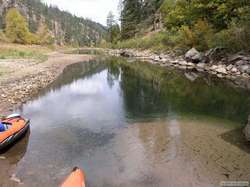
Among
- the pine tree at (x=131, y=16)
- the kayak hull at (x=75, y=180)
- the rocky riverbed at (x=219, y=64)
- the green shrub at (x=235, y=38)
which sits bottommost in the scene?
the kayak hull at (x=75, y=180)

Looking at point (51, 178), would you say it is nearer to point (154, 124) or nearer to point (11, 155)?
point (11, 155)

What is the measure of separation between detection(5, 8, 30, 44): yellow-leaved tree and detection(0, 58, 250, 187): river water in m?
48.5

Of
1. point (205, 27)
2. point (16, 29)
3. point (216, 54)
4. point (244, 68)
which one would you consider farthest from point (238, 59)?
point (16, 29)

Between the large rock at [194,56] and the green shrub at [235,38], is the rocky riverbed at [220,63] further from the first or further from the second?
the green shrub at [235,38]

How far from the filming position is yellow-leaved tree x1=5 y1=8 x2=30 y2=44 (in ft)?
194

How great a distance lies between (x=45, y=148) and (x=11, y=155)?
1.12 metres

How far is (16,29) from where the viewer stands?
2331 inches

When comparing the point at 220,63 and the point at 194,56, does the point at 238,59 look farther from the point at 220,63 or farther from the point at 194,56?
the point at 194,56

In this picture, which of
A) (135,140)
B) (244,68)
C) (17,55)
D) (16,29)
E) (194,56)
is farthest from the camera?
(16,29)

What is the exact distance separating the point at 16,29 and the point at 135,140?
58.5 m

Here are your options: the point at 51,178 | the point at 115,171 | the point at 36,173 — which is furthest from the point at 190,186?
the point at 36,173

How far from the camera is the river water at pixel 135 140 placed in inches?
287

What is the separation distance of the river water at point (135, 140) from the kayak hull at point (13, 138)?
9.4 inches

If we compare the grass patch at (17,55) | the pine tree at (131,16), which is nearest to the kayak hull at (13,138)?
the grass patch at (17,55)
